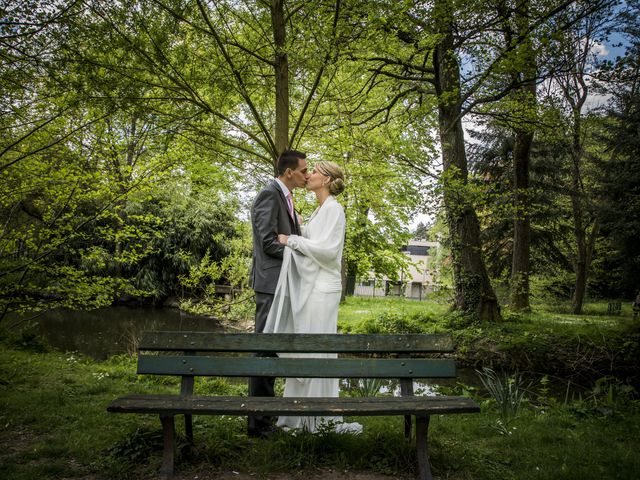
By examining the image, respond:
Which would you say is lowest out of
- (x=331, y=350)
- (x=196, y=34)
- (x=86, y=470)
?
(x=86, y=470)

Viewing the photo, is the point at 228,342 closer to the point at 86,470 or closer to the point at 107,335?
the point at 86,470

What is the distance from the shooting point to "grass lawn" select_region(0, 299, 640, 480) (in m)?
2.92

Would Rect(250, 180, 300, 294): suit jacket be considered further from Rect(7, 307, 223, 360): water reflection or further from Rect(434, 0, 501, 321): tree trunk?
Rect(7, 307, 223, 360): water reflection

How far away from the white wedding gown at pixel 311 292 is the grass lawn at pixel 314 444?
0.47 metres

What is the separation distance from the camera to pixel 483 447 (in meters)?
3.70

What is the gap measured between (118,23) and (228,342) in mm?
3853

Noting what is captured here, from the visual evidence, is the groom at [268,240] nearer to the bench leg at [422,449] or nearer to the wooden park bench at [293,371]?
the wooden park bench at [293,371]

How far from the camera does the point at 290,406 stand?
8.94 ft

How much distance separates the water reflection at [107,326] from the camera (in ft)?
35.5

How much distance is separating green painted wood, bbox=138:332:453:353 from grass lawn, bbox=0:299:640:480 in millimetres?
676

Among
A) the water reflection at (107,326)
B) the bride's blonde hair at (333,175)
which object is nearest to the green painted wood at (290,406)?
the bride's blonde hair at (333,175)

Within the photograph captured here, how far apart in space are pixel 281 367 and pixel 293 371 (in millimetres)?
86

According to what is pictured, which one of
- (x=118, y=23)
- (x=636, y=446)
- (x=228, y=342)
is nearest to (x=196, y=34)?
(x=118, y=23)

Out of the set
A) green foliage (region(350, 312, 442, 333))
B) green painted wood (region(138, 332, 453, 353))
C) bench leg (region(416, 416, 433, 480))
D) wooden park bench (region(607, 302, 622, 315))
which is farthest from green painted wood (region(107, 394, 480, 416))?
wooden park bench (region(607, 302, 622, 315))
